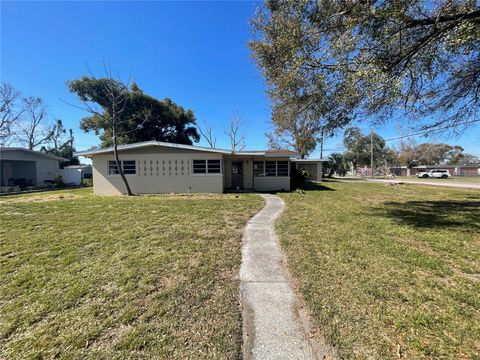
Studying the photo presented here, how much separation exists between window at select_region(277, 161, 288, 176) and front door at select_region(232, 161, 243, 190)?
260cm

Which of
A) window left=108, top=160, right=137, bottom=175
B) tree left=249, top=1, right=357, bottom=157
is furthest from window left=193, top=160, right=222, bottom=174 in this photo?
tree left=249, top=1, right=357, bottom=157

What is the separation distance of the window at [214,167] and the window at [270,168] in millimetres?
3762

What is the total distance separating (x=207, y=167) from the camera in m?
13.8

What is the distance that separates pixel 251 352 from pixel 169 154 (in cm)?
1261

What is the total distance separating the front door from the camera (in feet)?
52.8

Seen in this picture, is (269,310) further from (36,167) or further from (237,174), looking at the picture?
(36,167)

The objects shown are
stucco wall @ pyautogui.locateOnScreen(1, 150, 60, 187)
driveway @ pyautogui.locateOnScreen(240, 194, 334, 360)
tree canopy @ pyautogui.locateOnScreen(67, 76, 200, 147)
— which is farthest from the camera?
tree canopy @ pyautogui.locateOnScreen(67, 76, 200, 147)

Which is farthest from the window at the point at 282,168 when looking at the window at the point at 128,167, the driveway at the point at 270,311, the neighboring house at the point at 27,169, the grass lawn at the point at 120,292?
the neighboring house at the point at 27,169

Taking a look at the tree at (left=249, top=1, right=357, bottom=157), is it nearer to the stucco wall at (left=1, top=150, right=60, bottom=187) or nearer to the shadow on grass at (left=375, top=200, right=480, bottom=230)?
the shadow on grass at (left=375, top=200, right=480, bottom=230)

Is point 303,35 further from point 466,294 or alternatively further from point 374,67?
point 466,294

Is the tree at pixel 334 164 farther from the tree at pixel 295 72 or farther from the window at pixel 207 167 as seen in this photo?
the tree at pixel 295 72

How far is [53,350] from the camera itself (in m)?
2.06

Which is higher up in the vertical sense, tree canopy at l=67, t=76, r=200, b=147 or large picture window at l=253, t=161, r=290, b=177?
tree canopy at l=67, t=76, r=200, b=147

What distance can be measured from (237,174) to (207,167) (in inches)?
119
